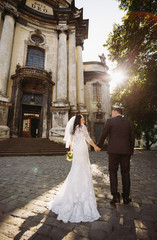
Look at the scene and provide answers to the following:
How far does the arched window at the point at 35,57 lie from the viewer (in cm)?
1631

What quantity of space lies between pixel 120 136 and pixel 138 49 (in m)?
8.09

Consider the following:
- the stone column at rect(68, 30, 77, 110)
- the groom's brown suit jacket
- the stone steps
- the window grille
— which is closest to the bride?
the groom's brown suit jacket

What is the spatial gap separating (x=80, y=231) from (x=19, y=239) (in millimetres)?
787

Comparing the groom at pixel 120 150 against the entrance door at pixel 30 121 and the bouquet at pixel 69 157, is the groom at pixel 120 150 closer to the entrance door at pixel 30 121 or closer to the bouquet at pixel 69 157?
the bouquet at pixel 69 157

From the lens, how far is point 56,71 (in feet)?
55.1

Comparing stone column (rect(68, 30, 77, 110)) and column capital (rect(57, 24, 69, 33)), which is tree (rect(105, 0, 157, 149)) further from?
column capital (rect(57, 24, 69, 33))

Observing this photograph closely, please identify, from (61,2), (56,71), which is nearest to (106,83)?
(56,71)

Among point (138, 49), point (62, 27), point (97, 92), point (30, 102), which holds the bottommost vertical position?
point (30, 102)

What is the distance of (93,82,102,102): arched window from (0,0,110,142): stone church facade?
36.7 inches

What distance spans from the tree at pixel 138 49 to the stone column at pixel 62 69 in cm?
675

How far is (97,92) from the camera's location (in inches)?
874

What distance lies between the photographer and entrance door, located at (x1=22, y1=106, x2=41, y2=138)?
1557 centimetres

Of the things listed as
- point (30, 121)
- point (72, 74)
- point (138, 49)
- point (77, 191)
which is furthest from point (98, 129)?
point (77, 191)

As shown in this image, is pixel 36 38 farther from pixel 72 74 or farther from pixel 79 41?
pixel 72 74
